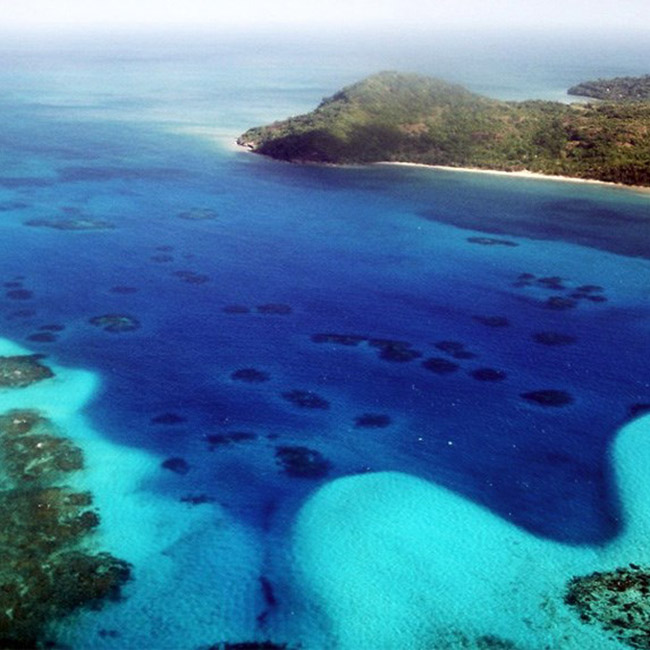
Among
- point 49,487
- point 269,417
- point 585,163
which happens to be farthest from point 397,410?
point 585,163

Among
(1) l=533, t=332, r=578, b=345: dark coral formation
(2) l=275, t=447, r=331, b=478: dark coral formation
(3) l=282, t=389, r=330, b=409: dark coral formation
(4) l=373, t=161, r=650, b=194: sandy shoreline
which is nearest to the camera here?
(2) l=275, t=447, r=331, b=478: dark coral formation

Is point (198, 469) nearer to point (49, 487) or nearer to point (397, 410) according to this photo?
point (49, 487)

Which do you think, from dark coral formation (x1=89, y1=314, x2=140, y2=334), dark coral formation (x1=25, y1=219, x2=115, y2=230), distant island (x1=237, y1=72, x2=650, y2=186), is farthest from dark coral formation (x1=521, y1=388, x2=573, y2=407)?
distant island (x1=237, y1=72, x2=650, y2=186)

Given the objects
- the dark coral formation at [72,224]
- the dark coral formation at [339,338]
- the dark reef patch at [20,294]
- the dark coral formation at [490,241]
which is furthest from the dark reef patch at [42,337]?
the dark coral formation at [490,241]

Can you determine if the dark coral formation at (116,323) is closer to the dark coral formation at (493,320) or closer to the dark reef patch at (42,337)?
the dark reef patch at (42,337)

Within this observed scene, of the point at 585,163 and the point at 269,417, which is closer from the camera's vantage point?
the point at 269,417

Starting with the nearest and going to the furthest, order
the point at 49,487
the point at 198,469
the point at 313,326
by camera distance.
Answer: the point at 49,487, the point at 198,469, the point at 313,326

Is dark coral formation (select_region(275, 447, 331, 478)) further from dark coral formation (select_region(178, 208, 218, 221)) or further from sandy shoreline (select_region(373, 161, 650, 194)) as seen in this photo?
sandy shoreline (select_region(373, 161, 650, 194))
